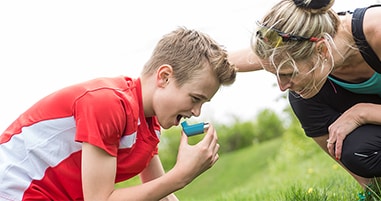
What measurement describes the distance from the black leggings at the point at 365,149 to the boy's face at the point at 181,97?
0.70 meters

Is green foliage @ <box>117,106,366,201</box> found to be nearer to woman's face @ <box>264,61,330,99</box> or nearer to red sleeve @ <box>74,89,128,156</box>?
woman's face @ <box>264,61,330,99</box>

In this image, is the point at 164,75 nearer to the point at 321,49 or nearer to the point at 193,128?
the point at 193,128

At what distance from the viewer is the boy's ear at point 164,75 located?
264 centimetres

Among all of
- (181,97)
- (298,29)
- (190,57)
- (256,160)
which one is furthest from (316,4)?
(256,160)

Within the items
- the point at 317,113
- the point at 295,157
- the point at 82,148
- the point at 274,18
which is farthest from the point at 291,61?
the point at 295,157

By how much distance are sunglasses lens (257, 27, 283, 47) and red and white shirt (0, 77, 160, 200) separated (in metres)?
0.53

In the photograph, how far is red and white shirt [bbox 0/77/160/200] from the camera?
8.22 ft

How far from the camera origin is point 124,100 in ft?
8.27

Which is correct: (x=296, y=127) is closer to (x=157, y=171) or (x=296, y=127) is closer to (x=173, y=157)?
(x=173, y=157)

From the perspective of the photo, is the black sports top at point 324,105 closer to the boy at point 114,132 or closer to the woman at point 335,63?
the woman at point 335,63

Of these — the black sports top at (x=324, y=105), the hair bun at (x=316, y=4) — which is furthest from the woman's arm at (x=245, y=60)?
the hair bun at (x=316, y=4)

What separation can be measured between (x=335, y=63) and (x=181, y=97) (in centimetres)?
67

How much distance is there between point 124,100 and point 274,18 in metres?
0.69

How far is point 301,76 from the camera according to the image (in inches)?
107
